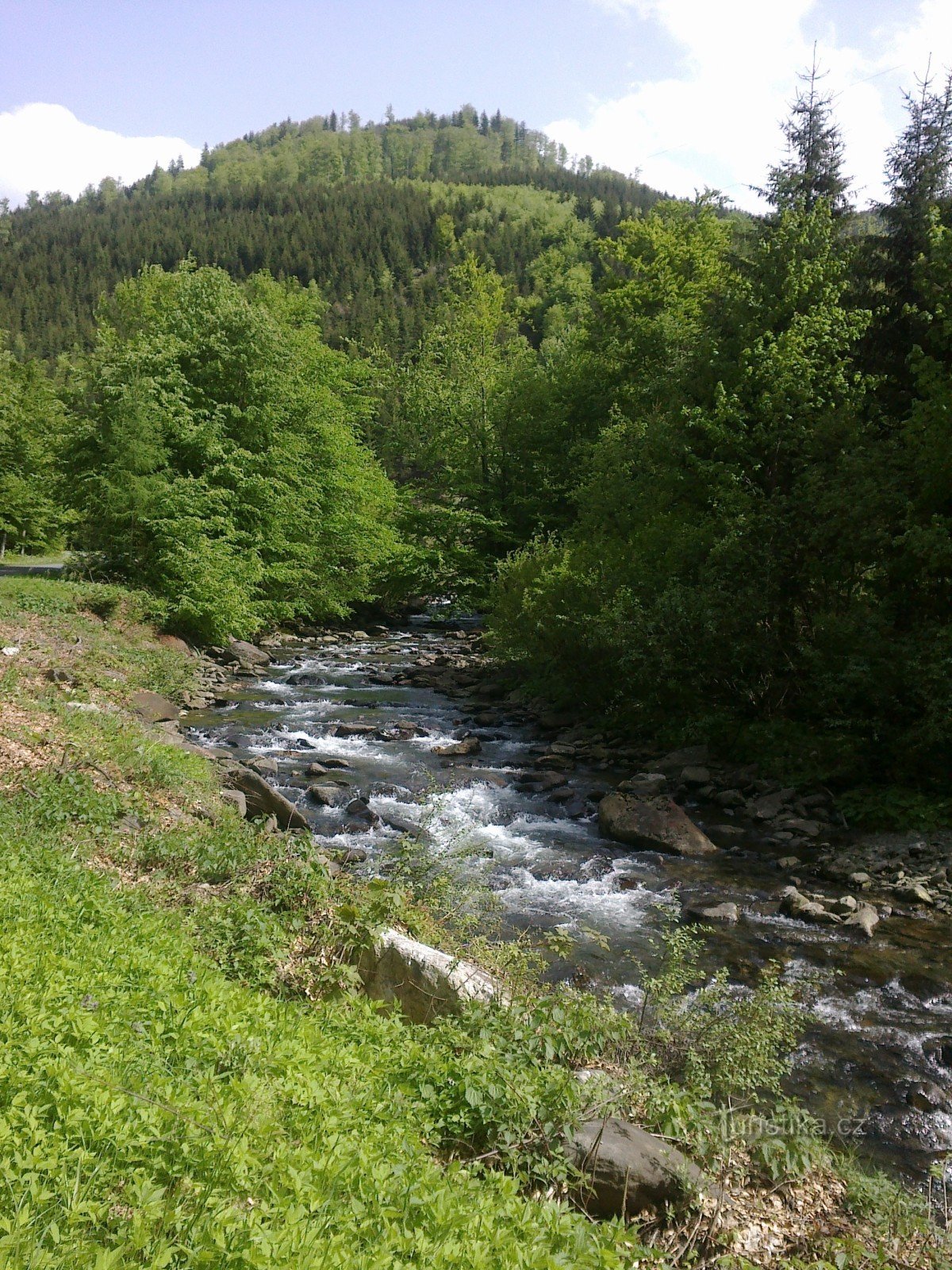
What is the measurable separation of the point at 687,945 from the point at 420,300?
98.9 meters

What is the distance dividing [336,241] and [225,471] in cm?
10802

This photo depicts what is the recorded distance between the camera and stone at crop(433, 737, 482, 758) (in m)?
16.2

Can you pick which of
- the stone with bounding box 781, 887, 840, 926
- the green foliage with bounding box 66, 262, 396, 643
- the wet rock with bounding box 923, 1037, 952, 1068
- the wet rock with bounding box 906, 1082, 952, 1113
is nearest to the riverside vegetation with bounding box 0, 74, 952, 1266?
the green foliage with bounding box 66, 262, 396, 643

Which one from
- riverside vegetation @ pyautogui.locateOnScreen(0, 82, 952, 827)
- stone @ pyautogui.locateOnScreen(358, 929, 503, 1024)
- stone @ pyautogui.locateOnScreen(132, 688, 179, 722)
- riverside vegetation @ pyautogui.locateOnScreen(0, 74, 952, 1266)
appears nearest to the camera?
riverside vegetation @ pyautogui.locateOnScreen(0, 74, 952, 1266)

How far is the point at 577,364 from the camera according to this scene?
30.9 metres

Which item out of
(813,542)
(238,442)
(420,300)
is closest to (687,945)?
(813,542)

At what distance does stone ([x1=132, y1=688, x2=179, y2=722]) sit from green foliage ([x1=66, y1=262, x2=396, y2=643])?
497 cm

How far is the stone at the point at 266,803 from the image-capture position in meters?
10.8

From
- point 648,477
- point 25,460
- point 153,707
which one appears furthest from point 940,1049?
point 25,460

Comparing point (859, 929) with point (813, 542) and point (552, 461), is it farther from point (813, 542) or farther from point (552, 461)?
point (552, 461)

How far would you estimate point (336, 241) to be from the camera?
386 feet

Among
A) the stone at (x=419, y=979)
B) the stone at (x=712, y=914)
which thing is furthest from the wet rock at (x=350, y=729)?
the stone at (x=419, y=979)

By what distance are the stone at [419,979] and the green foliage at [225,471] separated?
1627 cm

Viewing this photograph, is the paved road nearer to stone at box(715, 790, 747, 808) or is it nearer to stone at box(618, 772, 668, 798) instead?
stone at box(618, 772, 668, 798)
